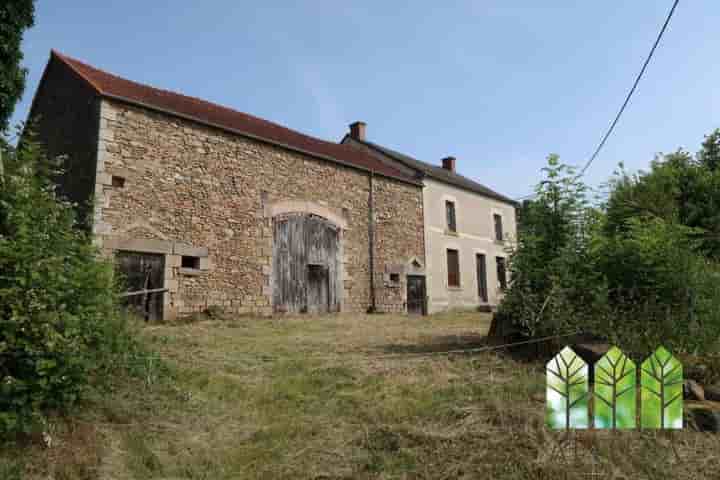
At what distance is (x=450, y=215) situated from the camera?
17453 millimetres

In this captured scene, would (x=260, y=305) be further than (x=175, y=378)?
Yes

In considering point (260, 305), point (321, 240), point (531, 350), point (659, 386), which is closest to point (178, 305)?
point (260, 305)

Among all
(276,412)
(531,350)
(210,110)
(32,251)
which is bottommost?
(276,412)

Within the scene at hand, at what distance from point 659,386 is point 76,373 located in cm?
335

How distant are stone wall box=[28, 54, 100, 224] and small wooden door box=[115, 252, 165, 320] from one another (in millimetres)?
1190

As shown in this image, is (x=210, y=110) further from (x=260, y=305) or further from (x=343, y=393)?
(x=343, y=393)

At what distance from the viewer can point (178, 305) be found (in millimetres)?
9641

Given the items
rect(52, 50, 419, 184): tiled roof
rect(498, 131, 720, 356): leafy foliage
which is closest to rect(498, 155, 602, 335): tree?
rect(498, 131, 720, 356): leafy foliage

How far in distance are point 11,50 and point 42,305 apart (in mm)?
8468

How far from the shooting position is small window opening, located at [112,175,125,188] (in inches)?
358

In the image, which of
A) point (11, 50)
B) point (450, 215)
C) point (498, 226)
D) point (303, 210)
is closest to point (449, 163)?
point (498, 226)

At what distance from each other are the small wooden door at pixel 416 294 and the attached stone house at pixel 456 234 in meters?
0.24

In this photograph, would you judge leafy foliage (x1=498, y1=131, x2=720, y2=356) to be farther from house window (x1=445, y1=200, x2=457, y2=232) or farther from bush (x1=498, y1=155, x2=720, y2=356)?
house window (x1=445, y1=200, x2=457, y2=232)

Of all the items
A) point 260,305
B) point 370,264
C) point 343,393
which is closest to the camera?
point 343,393
